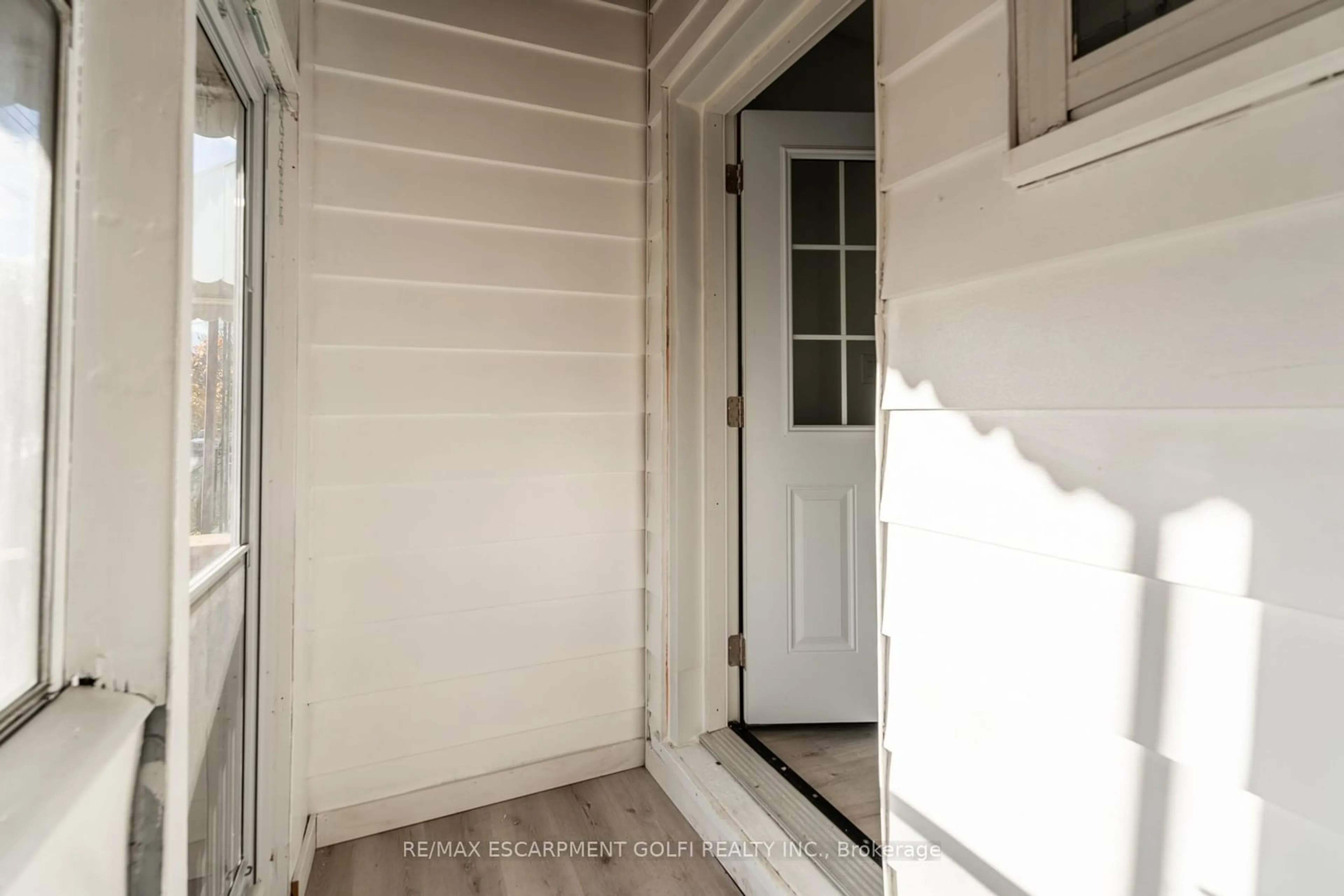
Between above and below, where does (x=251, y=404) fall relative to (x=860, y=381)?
below

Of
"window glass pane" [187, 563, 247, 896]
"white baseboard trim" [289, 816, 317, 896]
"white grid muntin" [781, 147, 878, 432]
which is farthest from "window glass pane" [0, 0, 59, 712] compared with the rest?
"white grid muntin" [781, 147, 878, 432]

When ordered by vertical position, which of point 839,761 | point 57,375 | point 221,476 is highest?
point 57,375

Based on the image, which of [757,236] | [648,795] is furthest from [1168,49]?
[648,795]

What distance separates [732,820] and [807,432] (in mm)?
1190

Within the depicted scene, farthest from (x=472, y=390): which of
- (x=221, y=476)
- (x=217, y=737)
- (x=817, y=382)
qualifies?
(x=817, y=382)

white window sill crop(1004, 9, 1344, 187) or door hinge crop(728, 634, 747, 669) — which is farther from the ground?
white window sill crop(1004, 9, 1344, 187)

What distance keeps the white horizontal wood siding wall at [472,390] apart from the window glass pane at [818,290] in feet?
1.83

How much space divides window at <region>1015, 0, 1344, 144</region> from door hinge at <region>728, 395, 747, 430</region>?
125cm

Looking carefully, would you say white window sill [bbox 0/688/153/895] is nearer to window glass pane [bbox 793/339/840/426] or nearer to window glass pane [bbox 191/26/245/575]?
window glass pane [bbox 191/26/245/575]

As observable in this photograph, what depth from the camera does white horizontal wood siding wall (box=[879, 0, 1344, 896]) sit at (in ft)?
2.02

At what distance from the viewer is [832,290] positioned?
7.10 ft

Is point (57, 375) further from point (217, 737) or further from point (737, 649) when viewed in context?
point (737, 649)

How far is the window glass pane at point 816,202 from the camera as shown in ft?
7.04

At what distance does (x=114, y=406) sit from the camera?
0.64m
